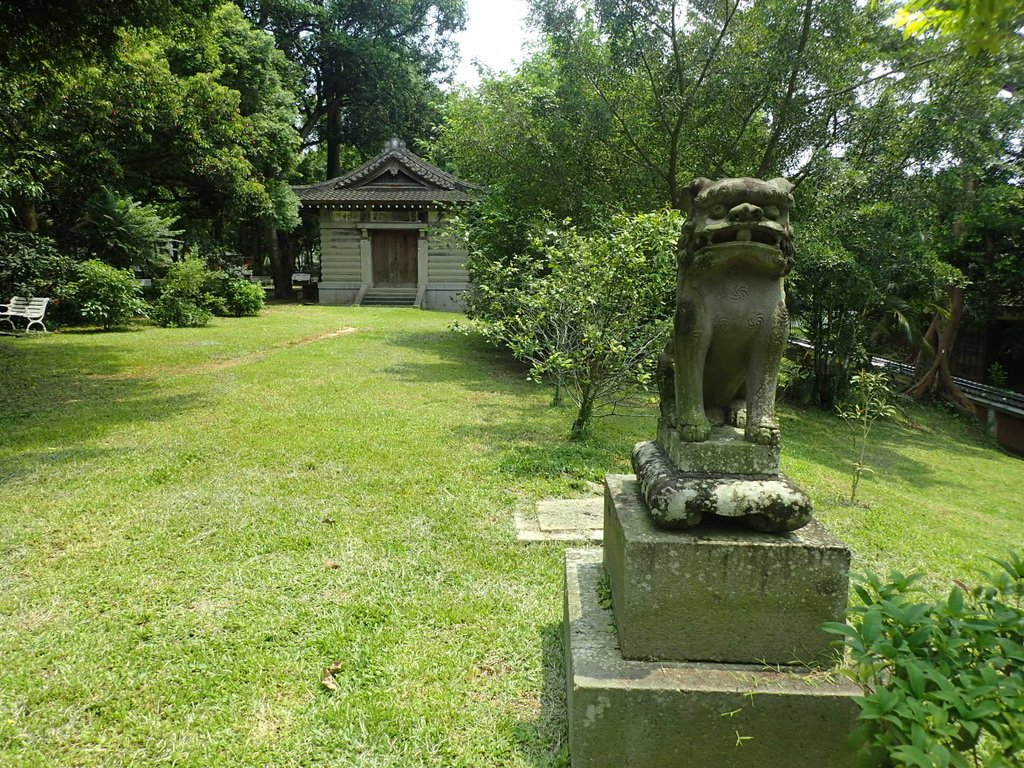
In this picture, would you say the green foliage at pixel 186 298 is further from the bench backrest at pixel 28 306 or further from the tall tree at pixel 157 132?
the bench backrest at pixel 28 306

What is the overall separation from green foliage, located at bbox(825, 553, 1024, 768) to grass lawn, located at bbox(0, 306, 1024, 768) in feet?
4.28

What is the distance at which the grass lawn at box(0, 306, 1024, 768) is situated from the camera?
2393 millimetres

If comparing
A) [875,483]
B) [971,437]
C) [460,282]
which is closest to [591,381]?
[875,483]

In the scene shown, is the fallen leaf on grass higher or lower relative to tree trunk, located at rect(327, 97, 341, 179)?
lower

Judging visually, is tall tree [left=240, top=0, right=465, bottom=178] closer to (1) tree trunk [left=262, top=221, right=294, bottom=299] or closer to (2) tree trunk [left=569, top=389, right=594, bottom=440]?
(1) tree trunk [left=262, top=221, right=294, bottom=299]

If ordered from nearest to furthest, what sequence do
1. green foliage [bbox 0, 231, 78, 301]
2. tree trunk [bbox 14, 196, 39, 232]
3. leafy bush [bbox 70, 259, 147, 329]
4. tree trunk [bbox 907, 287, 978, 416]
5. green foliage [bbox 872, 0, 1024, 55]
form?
green foliage [bbox 872, 0, 1024, 55], green foliage [bbox 0, 231, 78, 301], leafy bush [bbox 70, 259, 147, 329], tree trunk [bbox 14, 196, 39, 232], tree trunk [bbox 907, 287, 978, 416]

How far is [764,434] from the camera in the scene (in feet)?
7.51

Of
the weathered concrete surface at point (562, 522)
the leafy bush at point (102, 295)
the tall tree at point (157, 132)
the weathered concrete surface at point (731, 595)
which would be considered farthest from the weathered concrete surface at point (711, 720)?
the leafy bush at point (102, 295)

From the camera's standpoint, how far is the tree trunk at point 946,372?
1498 centimetres

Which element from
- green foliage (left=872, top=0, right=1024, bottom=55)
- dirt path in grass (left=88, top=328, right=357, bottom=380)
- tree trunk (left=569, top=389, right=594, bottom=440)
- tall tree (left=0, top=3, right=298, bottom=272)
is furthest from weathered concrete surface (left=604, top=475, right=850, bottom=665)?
tall tree (left=0, top=3, right=298, bottom=272)

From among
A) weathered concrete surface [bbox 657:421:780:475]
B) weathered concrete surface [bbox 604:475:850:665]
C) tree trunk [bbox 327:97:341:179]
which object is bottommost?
weathered concrete surface [bbox 604:475:850:665]

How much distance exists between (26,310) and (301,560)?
13542 millimetres

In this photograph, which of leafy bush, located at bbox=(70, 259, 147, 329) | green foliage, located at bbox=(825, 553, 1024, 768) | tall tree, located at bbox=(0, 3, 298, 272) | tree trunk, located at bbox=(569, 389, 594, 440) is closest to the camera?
green foliage, located at bbox=(825, 553, 1024, 768)

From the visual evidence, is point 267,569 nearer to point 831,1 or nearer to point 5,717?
point 5,717
